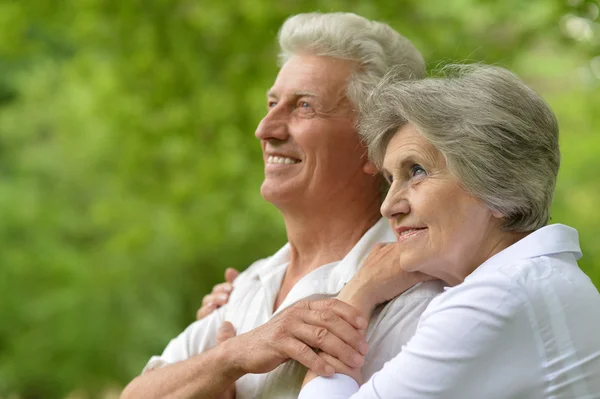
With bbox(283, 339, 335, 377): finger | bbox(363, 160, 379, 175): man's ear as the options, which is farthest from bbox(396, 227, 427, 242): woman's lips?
bbox(363, 160, 379, 175): man's ear

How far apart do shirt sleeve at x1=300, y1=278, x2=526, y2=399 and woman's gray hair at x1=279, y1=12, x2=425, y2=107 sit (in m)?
0.92

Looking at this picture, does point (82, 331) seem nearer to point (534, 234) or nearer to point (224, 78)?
point (224, 78)

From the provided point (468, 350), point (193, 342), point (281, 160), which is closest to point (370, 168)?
point (281, 160)

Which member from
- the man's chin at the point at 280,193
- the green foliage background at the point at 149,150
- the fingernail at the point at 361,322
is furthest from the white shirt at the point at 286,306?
the green foliage background at the point at 149,150

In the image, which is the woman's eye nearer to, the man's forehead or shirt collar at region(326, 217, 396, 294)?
shirt collar at region(326, 217, 396, 294)

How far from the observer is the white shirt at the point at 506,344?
5.71 ft

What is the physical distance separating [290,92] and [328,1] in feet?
9.29

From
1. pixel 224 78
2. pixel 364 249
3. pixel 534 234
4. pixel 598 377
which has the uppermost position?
pixel 224 78

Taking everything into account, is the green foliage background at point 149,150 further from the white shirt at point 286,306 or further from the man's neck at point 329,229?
the white shirt at point 286,306

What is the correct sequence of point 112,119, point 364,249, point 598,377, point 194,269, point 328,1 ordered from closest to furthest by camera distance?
1. point 598,377
2. point 364,249
3. point 328,1
4. point 112,119
5. point 194,269

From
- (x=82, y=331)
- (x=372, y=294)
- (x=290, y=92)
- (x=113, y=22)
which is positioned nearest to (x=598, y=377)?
(x=372, y=294)

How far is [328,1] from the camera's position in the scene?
530 centimetres

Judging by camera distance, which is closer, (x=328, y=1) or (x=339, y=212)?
(x=339, y=212)

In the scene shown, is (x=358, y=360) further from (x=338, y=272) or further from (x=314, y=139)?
(x=314, y=139)
